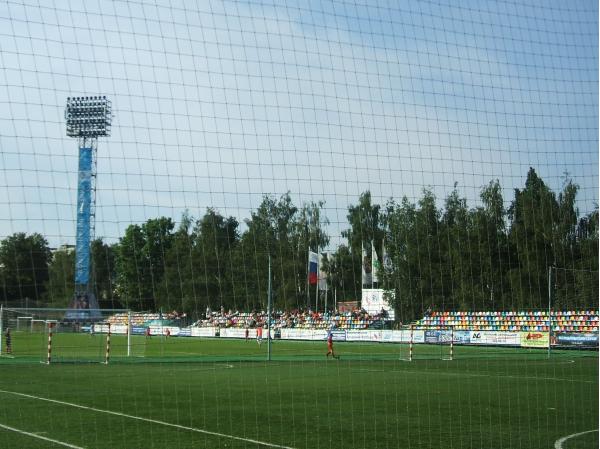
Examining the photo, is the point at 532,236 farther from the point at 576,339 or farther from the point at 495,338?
the point at 495,338

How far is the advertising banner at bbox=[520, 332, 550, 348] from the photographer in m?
37.0

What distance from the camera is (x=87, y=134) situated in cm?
963

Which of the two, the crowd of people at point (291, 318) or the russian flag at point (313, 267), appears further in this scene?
the crowd of people at point (291, 318)

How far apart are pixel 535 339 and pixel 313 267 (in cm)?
2482

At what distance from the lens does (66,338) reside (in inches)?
1270

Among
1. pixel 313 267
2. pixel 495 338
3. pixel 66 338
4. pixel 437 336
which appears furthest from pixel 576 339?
pixel 313 267

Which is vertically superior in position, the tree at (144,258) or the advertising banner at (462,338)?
the tree at (144,258)

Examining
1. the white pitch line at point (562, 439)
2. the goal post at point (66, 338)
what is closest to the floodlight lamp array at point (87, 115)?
the white pitch line at point (562, 439)

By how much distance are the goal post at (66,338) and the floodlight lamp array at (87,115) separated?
718 inches

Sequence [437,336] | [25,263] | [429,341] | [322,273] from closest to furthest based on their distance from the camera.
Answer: [25,263] → [322,273] → [437,336] → [429,341]

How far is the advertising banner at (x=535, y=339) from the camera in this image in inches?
1458

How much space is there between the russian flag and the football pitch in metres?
2.22

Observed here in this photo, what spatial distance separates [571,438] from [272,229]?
4.94 meters

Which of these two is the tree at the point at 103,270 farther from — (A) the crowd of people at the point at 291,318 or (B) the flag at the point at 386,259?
(B) the flag at the point at 386,259
